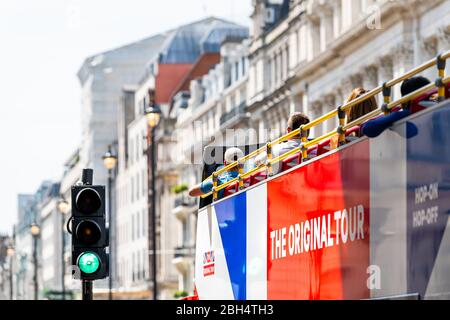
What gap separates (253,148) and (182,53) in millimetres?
114243

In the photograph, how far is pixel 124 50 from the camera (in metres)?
159

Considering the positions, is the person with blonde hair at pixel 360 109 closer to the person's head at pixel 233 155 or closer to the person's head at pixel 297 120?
the person's head at pixel 297 120

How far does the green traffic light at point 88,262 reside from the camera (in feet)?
56.2

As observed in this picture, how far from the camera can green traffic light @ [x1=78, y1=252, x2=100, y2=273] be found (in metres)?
17.1

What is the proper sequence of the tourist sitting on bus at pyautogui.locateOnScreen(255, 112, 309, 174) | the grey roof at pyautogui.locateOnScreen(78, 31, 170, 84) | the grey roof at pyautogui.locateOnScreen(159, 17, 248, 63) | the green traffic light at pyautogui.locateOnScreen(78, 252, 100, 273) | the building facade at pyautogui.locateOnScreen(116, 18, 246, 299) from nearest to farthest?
the tourist sitting on bus at pyautogui.locateOnScreen(255, 112, 309, 174) < the green traffic light at pyautogui.locateOnScreen(78, 252, 100, 273) < the building facade at pyautogui.locateOnScreen(116, 18, 246, 299) < the grey roof at pyautogui.locateOnScreen(159, 17, 248, 63) < the grey roof at pyautogui.locateOnScreen(78, 31, 170, 84)

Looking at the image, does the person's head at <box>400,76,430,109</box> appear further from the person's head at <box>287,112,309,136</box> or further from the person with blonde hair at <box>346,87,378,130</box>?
the person's head at <box>287,112,309,136</box>

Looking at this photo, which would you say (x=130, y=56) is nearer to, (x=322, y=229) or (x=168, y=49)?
(x=168, y=49)

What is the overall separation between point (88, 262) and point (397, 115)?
6975 mm

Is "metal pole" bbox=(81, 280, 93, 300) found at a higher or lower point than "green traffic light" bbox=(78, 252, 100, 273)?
lower

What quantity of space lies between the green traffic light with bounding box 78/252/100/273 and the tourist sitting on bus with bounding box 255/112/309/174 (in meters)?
2.83

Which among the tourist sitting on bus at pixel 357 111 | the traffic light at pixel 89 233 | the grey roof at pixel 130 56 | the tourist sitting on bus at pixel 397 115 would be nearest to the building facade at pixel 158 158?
the grey roof at pixel 130 56

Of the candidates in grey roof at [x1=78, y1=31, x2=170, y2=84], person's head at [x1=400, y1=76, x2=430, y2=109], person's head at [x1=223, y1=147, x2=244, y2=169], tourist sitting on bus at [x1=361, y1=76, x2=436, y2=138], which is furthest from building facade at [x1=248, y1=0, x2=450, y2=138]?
grey roof at [x1=78, y1=31, x2=170, y2=84]
